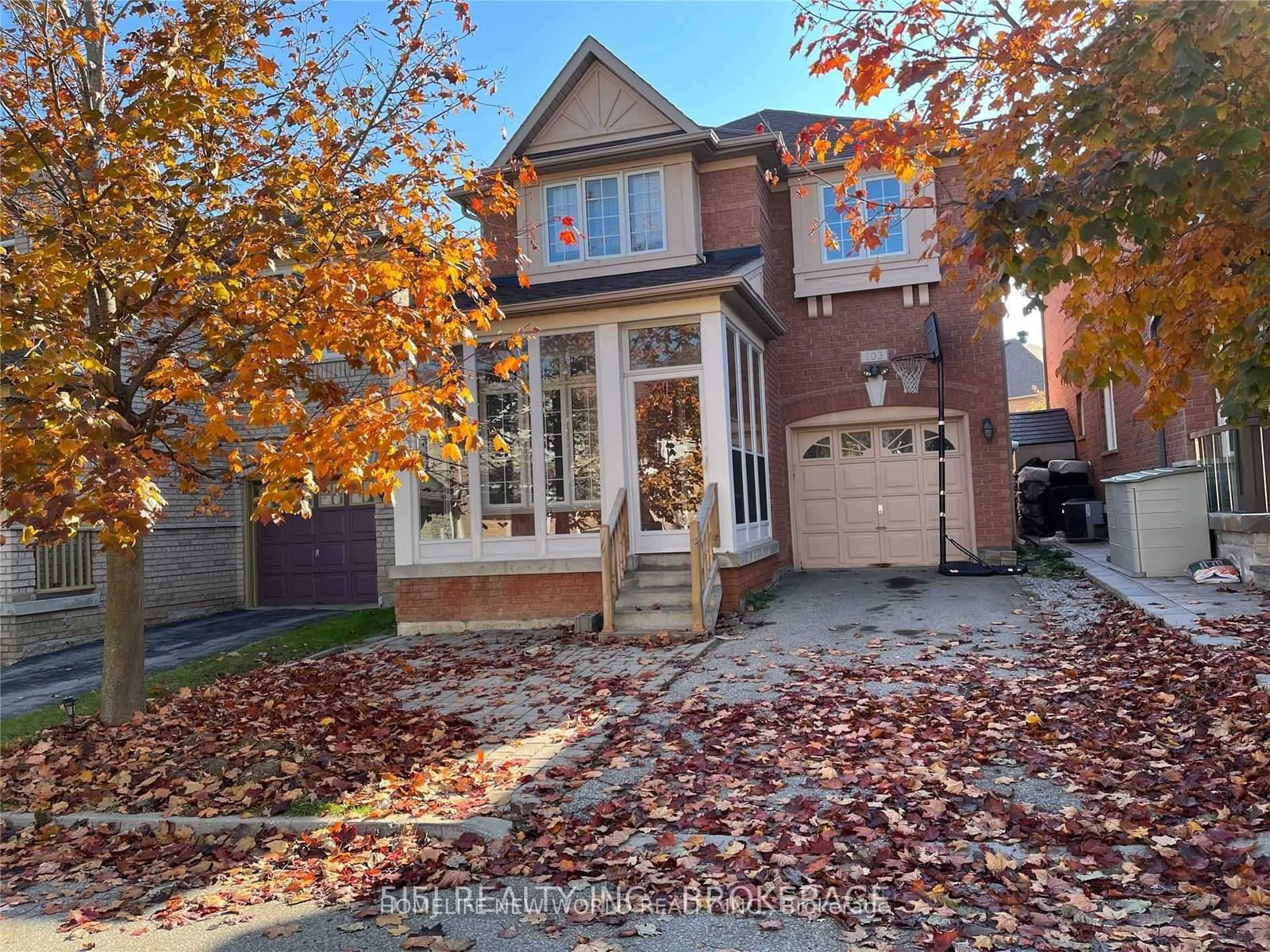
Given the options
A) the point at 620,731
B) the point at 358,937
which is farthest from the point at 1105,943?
the point at 620,731

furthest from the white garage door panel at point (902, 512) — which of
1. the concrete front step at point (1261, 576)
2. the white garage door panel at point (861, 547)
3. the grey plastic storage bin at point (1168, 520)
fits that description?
the concrete front step at point (1261, 576)

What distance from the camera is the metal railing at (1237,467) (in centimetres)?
951

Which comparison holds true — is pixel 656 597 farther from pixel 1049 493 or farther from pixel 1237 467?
pixel 1049 493

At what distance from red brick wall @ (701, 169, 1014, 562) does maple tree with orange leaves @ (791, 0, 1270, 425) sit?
6.79 m

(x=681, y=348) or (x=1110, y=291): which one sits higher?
(x=681, y=348)

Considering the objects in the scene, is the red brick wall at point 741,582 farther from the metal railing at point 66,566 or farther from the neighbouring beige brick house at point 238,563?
the metal railing at point 66,566

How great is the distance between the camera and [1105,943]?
314 centimetres

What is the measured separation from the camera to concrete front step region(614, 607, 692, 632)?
9.67 m

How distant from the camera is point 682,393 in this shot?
10922mm

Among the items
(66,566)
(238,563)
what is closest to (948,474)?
(238,563)

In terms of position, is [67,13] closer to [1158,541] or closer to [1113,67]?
[1113,67]

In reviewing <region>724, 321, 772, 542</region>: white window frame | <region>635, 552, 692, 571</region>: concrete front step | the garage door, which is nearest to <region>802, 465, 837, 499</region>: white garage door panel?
the garage door

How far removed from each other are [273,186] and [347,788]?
4350 mm

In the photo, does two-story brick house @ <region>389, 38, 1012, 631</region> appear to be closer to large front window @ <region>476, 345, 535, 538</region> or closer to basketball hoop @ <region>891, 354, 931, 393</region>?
large front window @ <region>476, 345, 535, 538</region>
